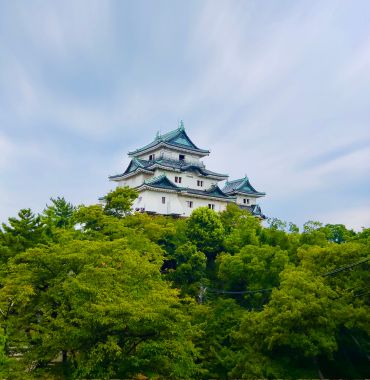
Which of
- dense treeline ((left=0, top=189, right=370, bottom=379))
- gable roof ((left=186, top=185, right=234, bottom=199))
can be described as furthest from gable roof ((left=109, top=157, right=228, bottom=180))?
dense treeline ((left=0, top=189, right=370, bottom=379))

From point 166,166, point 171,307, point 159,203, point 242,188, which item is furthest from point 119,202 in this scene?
point 242,188

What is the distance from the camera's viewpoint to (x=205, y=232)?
29422 mm

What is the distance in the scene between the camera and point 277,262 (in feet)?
76.4

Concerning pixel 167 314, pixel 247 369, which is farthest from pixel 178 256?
pixel 167 314

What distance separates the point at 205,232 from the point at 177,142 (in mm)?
17508

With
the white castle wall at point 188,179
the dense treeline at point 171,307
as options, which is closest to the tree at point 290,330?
the dense treeline at point 171,307

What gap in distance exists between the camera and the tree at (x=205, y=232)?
2930cm

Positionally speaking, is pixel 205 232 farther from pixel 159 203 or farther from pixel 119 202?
pixel 159 203

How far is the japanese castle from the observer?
125 ft

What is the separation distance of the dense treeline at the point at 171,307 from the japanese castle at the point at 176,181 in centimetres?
1035

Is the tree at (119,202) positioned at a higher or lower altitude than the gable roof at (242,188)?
lower

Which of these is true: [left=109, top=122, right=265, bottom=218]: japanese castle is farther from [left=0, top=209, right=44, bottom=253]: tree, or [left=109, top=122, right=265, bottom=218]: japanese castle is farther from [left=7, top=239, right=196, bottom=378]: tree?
[left=7, top=239, right=196, bottom=378]: tree

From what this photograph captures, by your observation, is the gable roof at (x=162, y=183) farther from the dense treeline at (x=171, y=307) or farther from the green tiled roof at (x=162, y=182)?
the dense treeline at (x=171, y=307)

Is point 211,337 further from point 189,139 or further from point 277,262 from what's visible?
point 189,139
